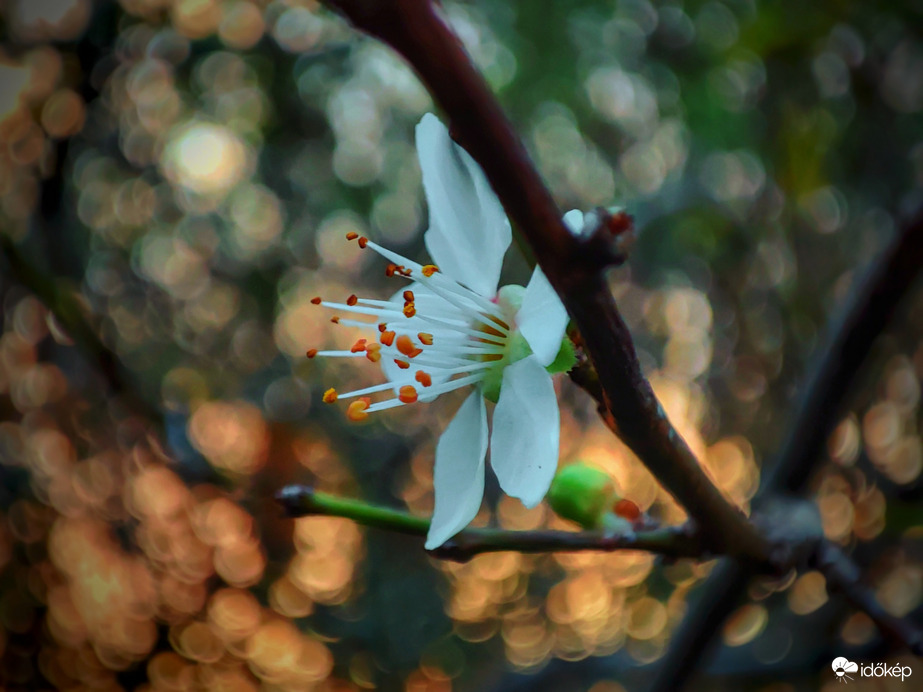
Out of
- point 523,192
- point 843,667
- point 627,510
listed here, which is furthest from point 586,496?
point 843,667

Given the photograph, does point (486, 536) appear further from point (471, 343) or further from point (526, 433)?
point (471, 343)

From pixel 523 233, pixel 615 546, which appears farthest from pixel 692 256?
pixel 523 233

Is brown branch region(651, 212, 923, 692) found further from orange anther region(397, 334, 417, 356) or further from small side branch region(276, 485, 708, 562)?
orange anther region(397, 334, 417, 356)

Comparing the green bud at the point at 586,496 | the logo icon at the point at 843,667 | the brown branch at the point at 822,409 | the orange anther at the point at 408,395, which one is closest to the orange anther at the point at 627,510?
the green bud at the point at 586,496

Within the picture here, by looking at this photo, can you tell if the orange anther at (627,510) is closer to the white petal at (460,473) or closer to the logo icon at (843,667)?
the white petal at (460,473)

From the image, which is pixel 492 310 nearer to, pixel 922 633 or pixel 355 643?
pixel 922 633

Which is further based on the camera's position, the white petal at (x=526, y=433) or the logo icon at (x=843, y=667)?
the logo icon at (x=843, y=667)

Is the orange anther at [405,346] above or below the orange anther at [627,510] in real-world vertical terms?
above
